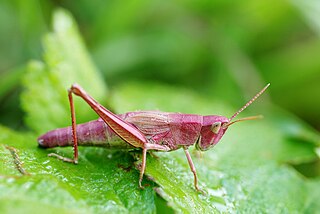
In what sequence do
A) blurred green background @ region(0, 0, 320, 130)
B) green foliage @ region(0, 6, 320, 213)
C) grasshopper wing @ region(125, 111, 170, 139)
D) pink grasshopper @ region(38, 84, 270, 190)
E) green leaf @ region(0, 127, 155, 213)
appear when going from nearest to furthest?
green leaf @ region(0, 127, 155, 213) → green foliage @ region(0, 6, 320, 213) → pink grasshopper @ region(38, 84, 270, 190) → grasshopper wing @ region(125, 111, 170, 139) → blurred green background @ region(0, 0, 320, 130)

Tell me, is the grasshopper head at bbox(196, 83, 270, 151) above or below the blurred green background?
below

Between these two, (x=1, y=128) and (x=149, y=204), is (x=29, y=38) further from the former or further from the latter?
(x=149, y=204)

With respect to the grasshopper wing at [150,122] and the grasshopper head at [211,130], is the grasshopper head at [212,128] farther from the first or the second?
the grasshopper wing at [150,122]

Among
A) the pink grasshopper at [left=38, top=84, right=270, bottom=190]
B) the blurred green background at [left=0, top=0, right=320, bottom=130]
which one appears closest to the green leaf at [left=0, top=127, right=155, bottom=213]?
the pink grasshopper at [left=38, top=84, right=270, bottom=190]

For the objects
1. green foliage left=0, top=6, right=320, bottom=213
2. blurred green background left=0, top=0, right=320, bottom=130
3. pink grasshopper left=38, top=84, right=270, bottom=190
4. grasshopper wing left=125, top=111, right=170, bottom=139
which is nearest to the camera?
green foliage left=0, top=6, right=320, bottom=213

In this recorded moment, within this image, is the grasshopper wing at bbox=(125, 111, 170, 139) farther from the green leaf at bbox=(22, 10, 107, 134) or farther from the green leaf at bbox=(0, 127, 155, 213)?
the green leaf at bbox=(22, 10, 107, 134)

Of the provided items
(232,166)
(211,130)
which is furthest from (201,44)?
(211,130)

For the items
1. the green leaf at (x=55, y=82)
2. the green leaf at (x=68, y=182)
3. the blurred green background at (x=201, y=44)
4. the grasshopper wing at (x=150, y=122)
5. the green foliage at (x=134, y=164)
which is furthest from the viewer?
the blurred green background at (x=201, y=44)

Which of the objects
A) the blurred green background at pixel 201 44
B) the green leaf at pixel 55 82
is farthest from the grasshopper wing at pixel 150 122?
the blurred green background at pixel 201 44
